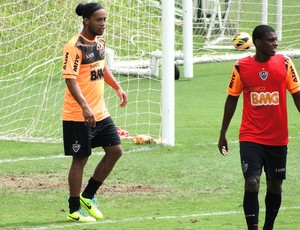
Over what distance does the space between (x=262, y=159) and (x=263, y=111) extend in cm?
39

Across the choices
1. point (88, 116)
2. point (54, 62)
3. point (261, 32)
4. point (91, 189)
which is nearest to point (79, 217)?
point (91, 189)

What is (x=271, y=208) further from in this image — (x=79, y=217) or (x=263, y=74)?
(x=79, y=217)

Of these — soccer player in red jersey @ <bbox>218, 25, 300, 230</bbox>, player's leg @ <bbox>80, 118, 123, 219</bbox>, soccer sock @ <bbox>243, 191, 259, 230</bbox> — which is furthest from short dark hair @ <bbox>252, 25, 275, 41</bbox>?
player's leg @ <bbox>80, 118, 123, 219</bbox>

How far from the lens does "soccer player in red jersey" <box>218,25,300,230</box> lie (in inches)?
304

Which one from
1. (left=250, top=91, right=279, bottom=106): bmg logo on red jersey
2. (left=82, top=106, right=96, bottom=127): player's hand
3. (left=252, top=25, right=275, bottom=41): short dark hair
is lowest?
(left=82, top=106, right=96, bottom=127): player's hand

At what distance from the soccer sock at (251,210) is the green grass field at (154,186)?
60 centimetres

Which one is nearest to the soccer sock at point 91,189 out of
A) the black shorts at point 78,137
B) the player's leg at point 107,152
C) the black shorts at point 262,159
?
the player's leg at point 107,152

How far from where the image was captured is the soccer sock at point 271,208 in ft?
26.1

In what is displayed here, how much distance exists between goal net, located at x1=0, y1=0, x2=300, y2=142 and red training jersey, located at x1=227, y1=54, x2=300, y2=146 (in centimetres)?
617

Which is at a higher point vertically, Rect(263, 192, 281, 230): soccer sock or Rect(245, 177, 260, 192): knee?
Rect(245, 177, 260, 192): knee

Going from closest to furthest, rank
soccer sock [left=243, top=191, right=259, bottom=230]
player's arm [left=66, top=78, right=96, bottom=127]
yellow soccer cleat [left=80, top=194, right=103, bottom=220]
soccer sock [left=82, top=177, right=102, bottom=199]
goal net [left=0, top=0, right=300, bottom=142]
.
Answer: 1. soccer sock [left=243, top=191, right=259, bottom=230]
2. player's arm [left=66, top=78, right=96, bottom=127]
3. yellow soccer cleat [left=80, top=194, right=103, bottom=220]
4. soccer sock [left=82, top=177, right=102, bottom=199]
5. goal net [left=0, top=0, right=300, bottom=142]

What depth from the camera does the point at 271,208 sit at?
7.96 meters

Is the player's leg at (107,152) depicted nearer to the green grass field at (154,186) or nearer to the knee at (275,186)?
the green grass field at (154,186)

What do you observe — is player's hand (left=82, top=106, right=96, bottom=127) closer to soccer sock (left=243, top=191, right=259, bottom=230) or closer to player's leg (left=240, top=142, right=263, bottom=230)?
player's leg (left=240, top=142, right=263, bottom=230)
